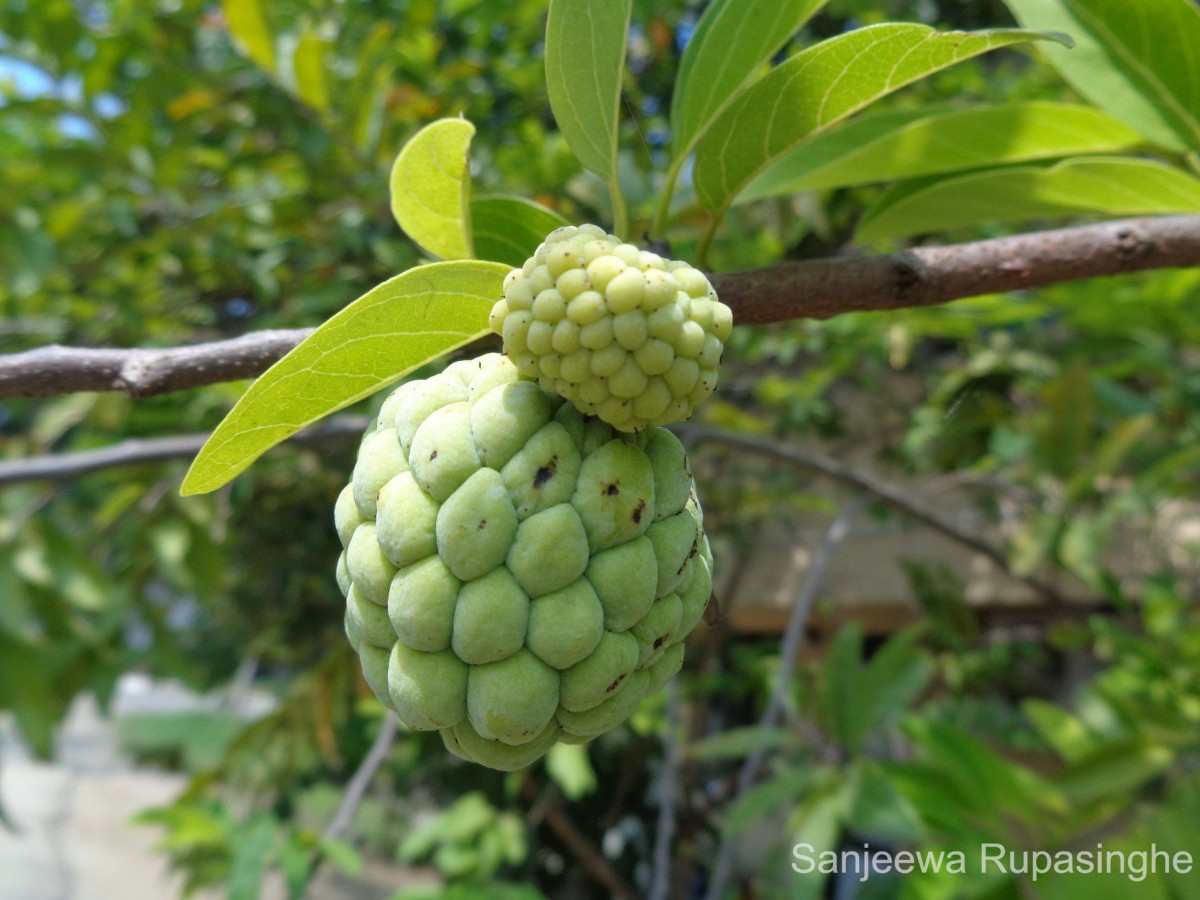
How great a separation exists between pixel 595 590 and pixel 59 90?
3366 millimetres

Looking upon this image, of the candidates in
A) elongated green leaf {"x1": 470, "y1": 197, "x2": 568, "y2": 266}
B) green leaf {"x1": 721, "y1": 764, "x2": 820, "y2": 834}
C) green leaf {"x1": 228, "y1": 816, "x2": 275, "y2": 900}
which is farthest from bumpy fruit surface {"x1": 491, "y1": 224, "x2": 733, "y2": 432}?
green leaf {"x1": 721, "y1": 764, "x2": 820, "y2": 834}

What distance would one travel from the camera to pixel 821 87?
84cm

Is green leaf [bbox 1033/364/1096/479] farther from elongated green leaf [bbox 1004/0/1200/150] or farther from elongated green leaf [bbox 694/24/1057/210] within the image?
elongated green leaf [bbox 694/24/1057/210]

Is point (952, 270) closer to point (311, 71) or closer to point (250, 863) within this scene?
point (250, 863)

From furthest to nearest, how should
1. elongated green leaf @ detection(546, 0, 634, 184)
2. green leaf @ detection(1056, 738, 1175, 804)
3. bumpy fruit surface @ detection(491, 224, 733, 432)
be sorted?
green leaf @ detection(1056, 738, 1175, 804), elongated green leaf @ detection(546, 0, 634, 184), bumpy fruit surface @ detection(491, 224, 733, 432)

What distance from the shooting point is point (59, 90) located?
3.08m

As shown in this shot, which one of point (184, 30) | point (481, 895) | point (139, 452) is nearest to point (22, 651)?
point (139, 452)

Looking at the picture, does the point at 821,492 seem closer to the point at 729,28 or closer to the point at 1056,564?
the point at 1056,564

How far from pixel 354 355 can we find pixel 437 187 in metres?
0.27

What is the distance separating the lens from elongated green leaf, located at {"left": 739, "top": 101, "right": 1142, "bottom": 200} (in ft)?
3.60

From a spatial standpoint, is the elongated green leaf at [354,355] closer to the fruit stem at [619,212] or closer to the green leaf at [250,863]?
the fruit stem at [619,212]

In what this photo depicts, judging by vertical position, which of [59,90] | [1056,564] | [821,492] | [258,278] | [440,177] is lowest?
[821,492]

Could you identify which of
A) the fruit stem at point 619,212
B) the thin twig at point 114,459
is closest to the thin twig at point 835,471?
the thin twig at point 114,459

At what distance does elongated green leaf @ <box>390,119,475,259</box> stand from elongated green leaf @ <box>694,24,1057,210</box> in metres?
0.25
